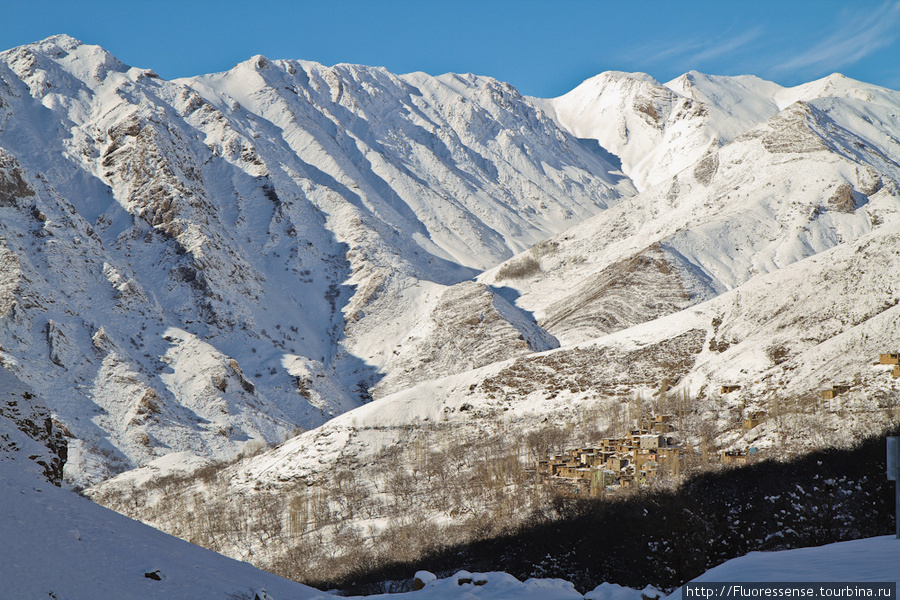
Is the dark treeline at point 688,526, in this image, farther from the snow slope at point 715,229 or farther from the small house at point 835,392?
the snow slope at point 715,229

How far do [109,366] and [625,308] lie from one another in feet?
215

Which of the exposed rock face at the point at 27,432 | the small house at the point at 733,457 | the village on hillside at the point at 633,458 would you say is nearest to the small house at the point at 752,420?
the village on hillside at the point at 633,458

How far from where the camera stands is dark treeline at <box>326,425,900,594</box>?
32.1 meters

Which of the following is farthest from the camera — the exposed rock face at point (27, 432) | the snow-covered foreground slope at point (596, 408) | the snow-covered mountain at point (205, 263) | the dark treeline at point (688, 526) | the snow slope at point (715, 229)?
the snow slope at point (715, 229)

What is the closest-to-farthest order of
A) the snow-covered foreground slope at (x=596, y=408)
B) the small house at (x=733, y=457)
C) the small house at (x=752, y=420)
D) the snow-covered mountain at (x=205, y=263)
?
the small house at (x=733, y=457) → the snow-covered foreground slope at (x=596, y=408) → the small house at (x=752, y=420) → the snow-covered mountain at (x=205, y=263)

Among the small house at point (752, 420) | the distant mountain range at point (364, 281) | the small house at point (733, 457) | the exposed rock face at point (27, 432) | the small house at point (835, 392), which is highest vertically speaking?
the distant mountain range at point (364, 281)

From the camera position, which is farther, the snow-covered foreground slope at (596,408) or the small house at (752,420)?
the small house at (752,420)

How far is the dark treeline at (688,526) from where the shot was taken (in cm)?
3206

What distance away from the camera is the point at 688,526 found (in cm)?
3269

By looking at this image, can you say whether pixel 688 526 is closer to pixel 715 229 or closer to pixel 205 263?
pixel 715 229

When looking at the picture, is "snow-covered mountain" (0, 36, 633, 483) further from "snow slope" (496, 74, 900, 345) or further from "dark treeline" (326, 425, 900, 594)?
"dark treeline" (326, 425, 900, 594)

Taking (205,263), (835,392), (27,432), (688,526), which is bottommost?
(688,526)

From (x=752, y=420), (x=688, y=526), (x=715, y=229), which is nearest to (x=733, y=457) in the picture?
(x=752, y=420)

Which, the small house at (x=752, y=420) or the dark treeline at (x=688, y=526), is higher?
the small house at (x=752, y=420)
